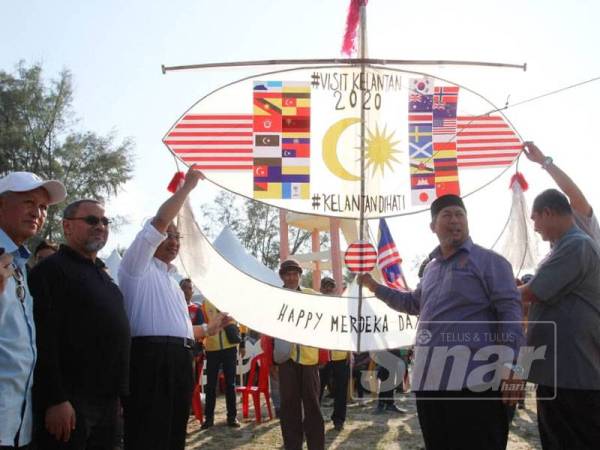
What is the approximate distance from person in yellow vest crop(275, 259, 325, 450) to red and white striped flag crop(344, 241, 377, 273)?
0.93 meters

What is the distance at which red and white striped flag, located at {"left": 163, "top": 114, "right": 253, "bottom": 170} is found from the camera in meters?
3.83

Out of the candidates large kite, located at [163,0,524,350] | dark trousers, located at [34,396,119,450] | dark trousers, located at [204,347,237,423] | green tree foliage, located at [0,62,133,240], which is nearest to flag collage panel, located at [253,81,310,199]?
large kite, located at [163,0,524,350]

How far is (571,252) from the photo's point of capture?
10.6 feet

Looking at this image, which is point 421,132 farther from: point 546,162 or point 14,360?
point 14,360

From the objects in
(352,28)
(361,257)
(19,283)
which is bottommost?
(19,283)

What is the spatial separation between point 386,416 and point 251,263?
2.55 meters

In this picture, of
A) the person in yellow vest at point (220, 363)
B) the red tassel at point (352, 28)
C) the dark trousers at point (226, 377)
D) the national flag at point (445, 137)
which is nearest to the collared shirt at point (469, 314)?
the national flag at point (445, 137)

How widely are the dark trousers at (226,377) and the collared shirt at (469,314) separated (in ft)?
14.8

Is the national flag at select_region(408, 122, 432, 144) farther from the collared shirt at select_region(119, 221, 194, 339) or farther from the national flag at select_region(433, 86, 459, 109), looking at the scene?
the collared shirt at select_region(119, 221, 194, 339)

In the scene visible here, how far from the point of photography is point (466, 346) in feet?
10.2

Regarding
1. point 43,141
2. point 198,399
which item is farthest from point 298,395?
point 43,141

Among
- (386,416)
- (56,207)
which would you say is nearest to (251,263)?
(386,416)

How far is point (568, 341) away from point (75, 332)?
2.32m

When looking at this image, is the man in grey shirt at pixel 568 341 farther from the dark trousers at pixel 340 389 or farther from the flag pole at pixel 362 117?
the dark trousers at pixel 340 389
